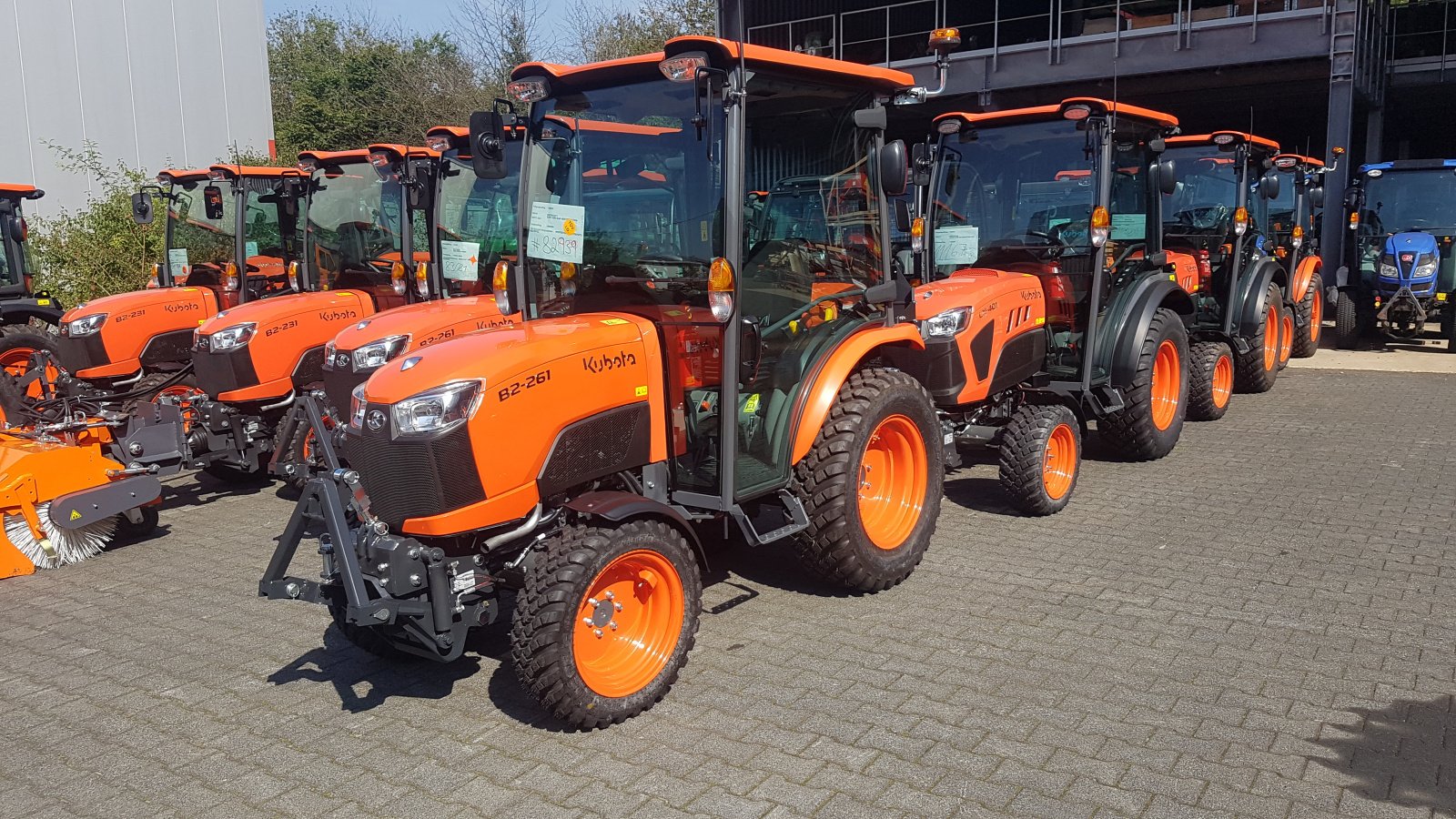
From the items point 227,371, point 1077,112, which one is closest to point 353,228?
point 227,371

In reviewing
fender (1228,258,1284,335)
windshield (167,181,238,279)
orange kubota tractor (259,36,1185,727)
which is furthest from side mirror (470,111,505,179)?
fender (1228,258,1284,335)

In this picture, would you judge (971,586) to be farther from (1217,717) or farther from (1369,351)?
(1369,351)

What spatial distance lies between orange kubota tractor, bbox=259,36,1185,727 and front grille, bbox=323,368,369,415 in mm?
2384

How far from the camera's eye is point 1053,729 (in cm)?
386

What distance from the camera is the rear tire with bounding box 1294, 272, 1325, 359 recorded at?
42.5 ft

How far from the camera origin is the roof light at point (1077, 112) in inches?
267

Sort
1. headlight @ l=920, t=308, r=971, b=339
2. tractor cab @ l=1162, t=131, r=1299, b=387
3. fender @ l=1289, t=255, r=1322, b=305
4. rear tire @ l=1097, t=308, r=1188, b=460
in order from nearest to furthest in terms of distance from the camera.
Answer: headlight @ l=920, t=308, r=971, b=339 < rear tire @ l=1097, t=308, r=1188, b=460 < tractor cab @ l=1162, t=131, r=1299, b=387 < fender @ l=1289, t=255, r=1322, b=305

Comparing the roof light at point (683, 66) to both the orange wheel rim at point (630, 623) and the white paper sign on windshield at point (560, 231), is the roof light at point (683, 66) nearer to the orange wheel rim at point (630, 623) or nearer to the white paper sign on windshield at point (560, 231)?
the white paper sign on windshield at point (560, 231)

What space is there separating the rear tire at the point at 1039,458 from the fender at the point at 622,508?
285 cm

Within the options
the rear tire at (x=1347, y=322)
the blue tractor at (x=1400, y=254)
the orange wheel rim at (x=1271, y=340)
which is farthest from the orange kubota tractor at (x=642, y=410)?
the rear tire at (x=1347, y=322)

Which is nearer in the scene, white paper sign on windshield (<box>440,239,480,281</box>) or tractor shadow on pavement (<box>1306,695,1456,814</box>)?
tractor shadow on pavement (<box>1306,695,1456,814</box>)

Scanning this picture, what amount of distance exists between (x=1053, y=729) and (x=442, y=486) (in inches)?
92.3

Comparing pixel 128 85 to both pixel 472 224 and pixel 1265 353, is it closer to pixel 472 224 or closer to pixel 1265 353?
pixel 472 224

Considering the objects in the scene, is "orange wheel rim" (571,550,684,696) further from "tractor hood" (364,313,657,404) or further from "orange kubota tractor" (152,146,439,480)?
"orange kubota tractor" (152,146,439,480)
